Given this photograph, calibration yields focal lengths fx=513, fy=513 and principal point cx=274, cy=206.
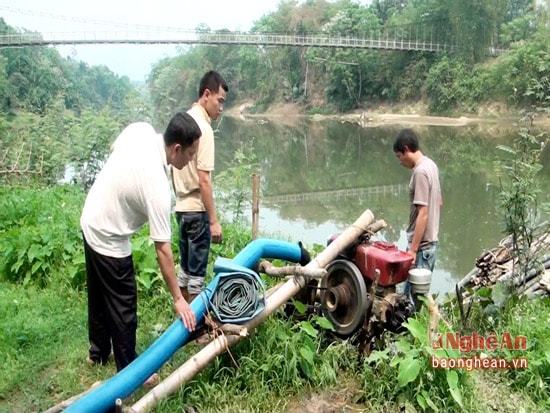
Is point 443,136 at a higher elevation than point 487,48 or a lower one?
lower

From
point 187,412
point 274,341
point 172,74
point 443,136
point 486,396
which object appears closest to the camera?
point 187,412

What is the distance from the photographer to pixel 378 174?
52.8 feet

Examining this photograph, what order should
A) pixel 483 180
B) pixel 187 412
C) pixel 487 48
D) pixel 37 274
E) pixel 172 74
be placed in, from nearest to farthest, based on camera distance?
pixel 187 412 < pixel 37 274 < pixel 483 180 < pixel 487 48 < pixel 172 74

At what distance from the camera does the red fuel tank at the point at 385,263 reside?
299cm

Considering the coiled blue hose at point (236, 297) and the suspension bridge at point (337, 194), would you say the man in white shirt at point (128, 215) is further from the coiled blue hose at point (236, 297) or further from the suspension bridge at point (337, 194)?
the suspension bridge at point (337, 194)

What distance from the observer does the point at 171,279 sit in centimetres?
246

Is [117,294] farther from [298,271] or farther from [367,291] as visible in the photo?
[367,291]

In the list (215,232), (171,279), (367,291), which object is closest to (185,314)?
(171,279)

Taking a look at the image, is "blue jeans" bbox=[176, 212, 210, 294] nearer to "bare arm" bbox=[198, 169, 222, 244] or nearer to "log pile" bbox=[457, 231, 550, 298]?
"bare arm" bbox=[198, 169, 222, 244]

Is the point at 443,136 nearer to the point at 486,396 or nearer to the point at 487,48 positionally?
the point at 487,48

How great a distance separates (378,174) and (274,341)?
13.7 meters

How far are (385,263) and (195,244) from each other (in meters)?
1.18

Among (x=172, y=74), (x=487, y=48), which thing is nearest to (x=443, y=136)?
(x=487, y=48)

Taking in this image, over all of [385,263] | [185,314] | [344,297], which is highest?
[385,263]
